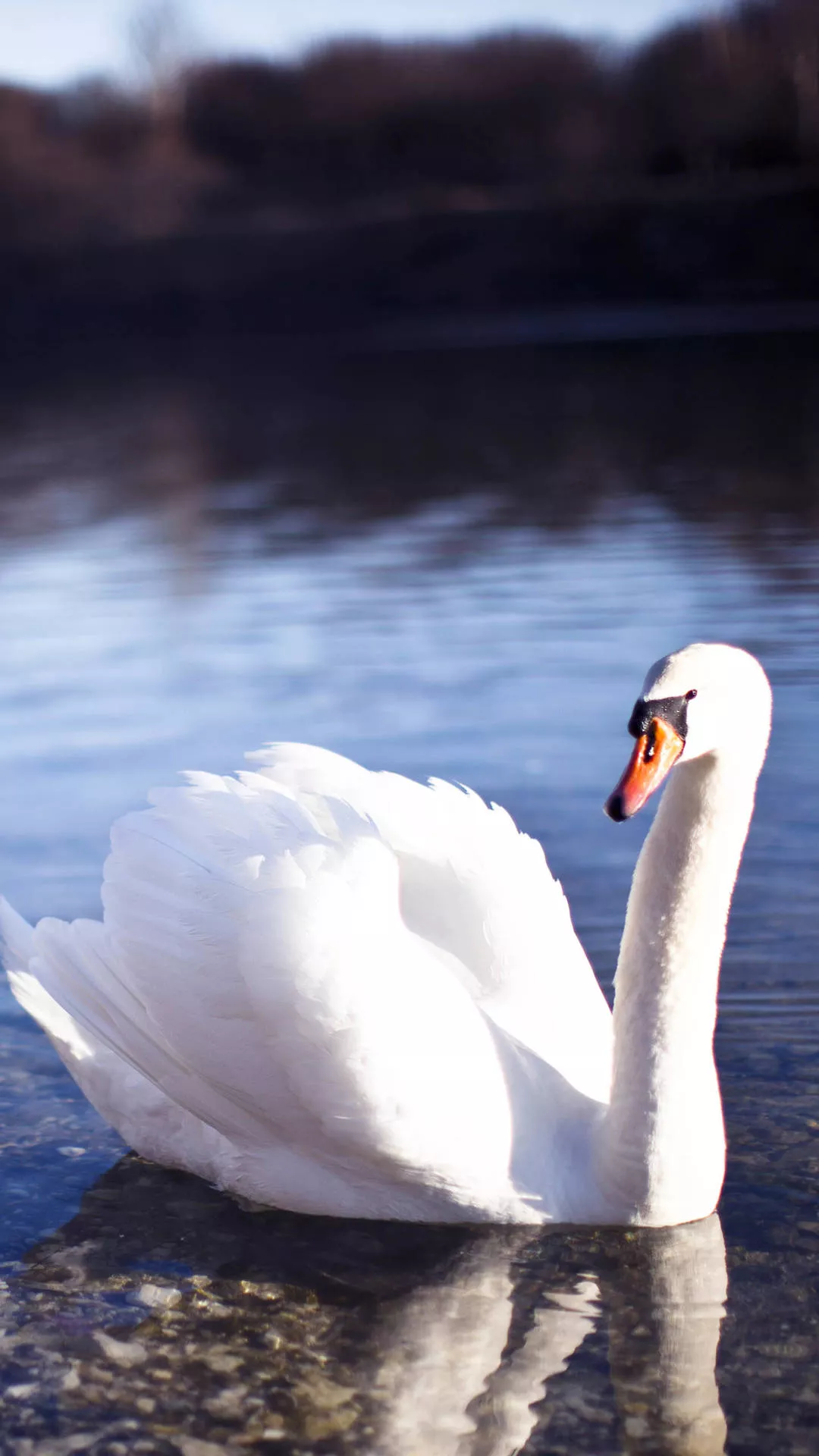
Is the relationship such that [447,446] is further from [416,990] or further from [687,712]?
[687,712]

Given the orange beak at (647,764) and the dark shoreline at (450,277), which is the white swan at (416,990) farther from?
the dark shoreline at (450,277)

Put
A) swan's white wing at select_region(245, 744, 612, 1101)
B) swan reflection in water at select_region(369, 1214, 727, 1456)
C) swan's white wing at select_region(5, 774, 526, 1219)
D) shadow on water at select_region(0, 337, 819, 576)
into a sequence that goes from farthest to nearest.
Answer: shadow on water at select_region(0, 337, 819, 576), swan's white wing at select_region(245, 744, 612, 1101), swan's white wing at select_region(5, 774, 526, 1219), swan reflection in water at select_region(369, 1214, 727, 1456)

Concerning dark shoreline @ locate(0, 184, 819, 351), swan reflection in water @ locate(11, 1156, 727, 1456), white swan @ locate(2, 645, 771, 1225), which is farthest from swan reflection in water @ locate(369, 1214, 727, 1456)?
dark shoreline @ locate(0, 184, 819, 351)

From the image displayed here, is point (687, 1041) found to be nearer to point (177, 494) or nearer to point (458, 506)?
point (458, 506)

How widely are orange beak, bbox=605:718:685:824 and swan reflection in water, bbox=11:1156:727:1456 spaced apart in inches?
41.8

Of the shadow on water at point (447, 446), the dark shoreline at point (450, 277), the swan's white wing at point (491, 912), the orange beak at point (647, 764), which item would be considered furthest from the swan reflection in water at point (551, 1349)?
the dark shoreline at point (450, 277)

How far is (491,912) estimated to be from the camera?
4.16 meters

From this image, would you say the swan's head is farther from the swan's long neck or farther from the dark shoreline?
the dark shoreline

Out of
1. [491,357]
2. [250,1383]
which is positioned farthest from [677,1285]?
[491,357]

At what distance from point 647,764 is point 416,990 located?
73 centimetres

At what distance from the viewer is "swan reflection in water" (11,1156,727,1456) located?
3.49 meters

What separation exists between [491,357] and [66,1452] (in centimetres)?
2983

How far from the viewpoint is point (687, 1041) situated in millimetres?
3822

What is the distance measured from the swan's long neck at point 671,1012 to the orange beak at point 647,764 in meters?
0.30
